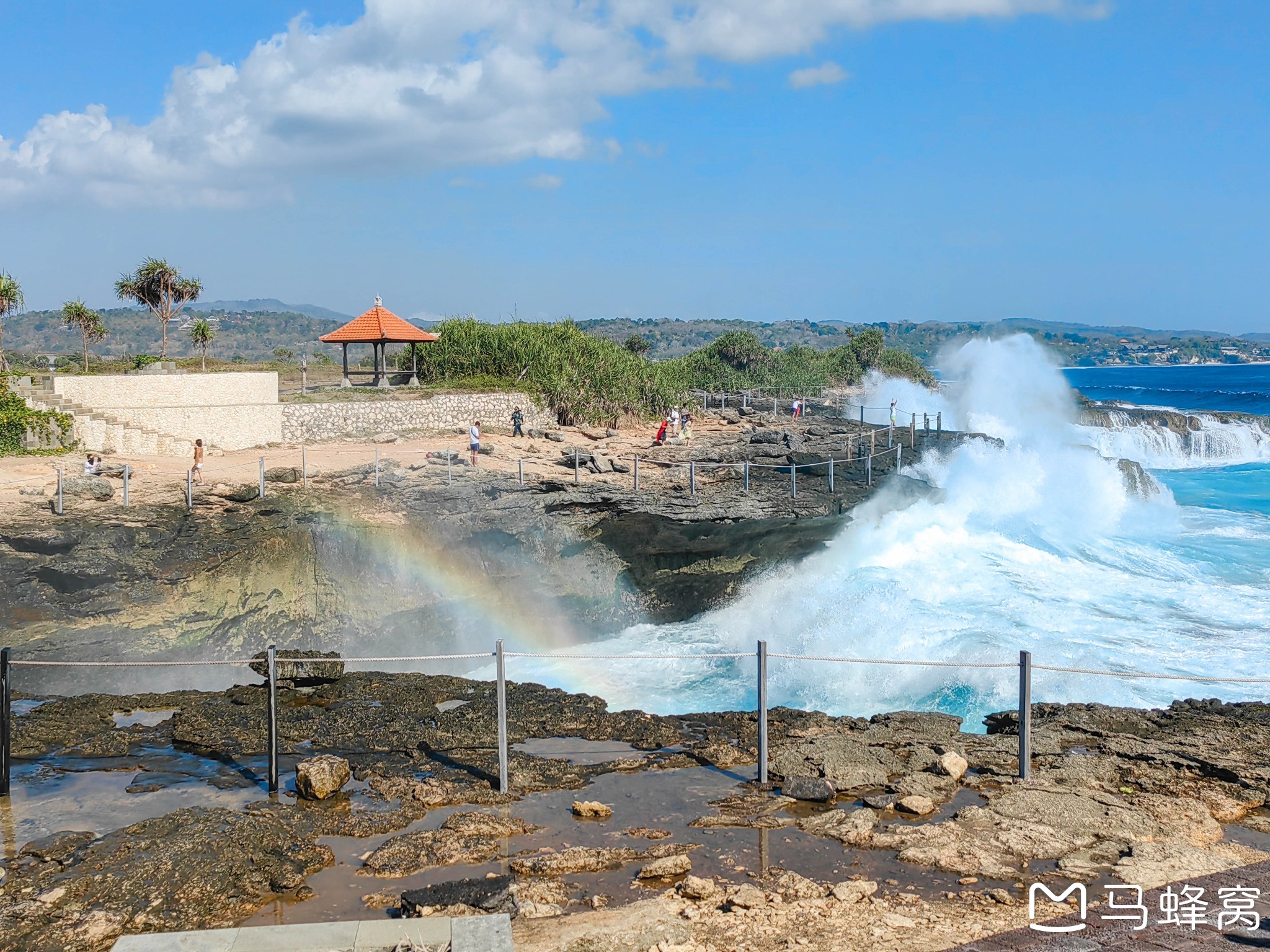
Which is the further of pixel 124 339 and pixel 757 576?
pixel 124 339

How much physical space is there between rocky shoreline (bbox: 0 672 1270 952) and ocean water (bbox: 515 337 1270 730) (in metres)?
2.74

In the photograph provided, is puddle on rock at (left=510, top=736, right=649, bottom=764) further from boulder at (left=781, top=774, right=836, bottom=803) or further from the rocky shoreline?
boulder at (left=781, top=774, right=836, bottom=803)

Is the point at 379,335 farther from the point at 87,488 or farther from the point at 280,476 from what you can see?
the point at 87,488

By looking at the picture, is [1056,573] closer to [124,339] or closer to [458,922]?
[458,922]

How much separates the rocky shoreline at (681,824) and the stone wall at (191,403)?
15027 millimetres

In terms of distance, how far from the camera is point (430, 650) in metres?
18.0

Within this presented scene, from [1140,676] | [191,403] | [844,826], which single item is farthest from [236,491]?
[1140,676]

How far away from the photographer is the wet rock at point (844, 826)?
7.64 metres

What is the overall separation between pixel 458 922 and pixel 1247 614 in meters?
17.7

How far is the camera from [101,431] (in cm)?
2416

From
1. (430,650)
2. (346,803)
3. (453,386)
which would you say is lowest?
(430,650)

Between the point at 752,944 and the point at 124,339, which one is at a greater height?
the point at 124,339

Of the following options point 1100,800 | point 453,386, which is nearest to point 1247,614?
point 1100,800

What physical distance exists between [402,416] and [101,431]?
8404 mm
